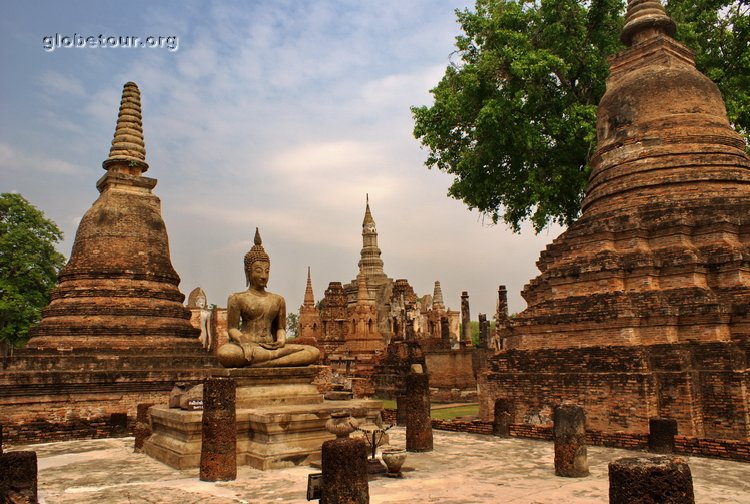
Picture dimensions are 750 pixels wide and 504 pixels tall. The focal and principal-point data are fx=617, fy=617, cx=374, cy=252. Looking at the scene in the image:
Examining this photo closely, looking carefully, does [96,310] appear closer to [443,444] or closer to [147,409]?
[147,409]

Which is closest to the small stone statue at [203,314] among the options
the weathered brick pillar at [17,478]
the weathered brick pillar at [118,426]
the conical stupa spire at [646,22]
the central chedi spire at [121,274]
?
the central chedi spire at [121,274]

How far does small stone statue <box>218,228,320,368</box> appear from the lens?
9.63m

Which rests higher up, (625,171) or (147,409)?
(625,171)

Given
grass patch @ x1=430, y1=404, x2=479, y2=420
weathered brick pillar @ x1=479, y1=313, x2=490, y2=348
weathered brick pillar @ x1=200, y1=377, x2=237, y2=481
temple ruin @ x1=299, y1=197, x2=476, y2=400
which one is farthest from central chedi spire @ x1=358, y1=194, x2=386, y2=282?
weathered brick pillar @ x1=200, y1=377, x2=237, y2=481

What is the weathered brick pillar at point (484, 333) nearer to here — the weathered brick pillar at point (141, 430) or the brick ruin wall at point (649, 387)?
the brick ruin wall at point (649, 387)

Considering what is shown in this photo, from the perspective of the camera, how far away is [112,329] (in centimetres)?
1580

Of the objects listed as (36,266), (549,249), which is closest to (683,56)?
(549,249)

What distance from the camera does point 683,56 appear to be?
50.9 feet

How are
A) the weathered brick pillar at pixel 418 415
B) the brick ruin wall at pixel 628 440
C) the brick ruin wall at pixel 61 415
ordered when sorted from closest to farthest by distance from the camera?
the brick ruin wall at pixel 628 440 → the weathered brick pillar at pixel 418 415 → the brick ruin wall at pixel 61 415

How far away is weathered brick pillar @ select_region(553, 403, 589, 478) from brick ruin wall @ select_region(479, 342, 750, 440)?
3.77m

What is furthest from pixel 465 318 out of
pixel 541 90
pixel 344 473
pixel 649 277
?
pixel 344 473

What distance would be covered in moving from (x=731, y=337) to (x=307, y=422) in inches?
311

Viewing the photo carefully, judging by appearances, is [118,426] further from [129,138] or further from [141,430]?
[129,138]

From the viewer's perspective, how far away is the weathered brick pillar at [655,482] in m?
4.17
